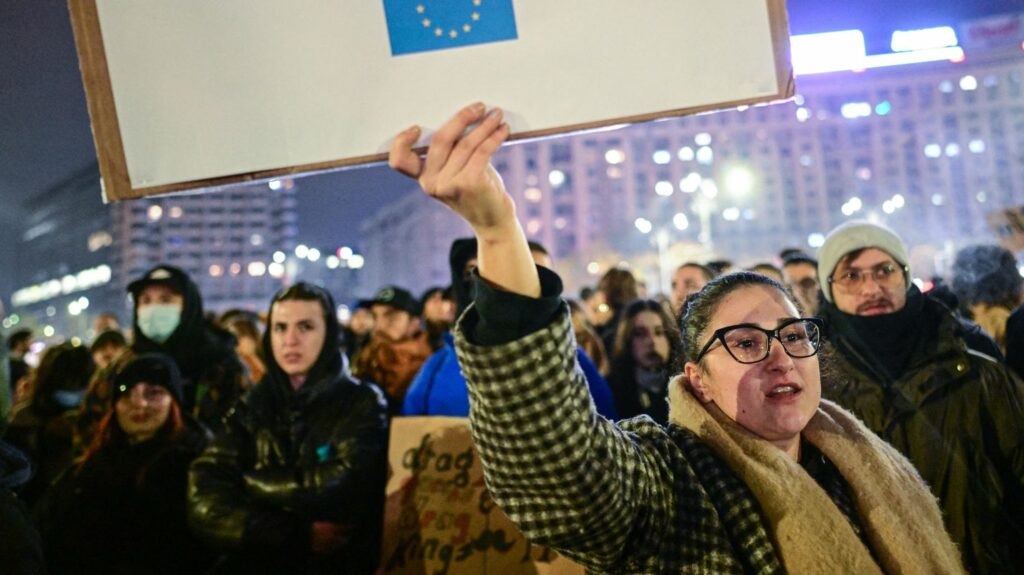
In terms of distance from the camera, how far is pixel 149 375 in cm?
406

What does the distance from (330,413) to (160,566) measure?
44.4 inches

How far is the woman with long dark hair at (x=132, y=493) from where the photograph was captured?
3.53m

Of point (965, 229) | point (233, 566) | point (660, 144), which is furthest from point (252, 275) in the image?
point (233, 566)

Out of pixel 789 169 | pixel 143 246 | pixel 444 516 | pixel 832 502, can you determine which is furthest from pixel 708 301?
pixel 143 246

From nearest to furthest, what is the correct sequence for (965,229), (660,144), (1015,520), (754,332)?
(754,332) → (1015,520) → (965,229) → (660,144)

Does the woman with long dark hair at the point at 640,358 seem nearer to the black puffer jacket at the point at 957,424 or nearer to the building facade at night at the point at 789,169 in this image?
the black puffer jacket at the point at 957,424

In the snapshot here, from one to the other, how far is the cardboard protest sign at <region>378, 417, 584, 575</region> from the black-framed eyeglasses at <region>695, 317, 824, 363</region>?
54.0 inches

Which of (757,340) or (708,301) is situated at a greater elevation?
(708,301)

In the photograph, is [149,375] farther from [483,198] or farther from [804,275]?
[804,275]

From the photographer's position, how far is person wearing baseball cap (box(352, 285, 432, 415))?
5.28 meters

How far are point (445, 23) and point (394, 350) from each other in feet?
13.6

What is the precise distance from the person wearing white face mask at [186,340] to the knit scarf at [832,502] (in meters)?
4.30

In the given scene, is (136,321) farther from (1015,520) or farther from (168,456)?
(1015,520)

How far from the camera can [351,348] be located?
34.2 ft
